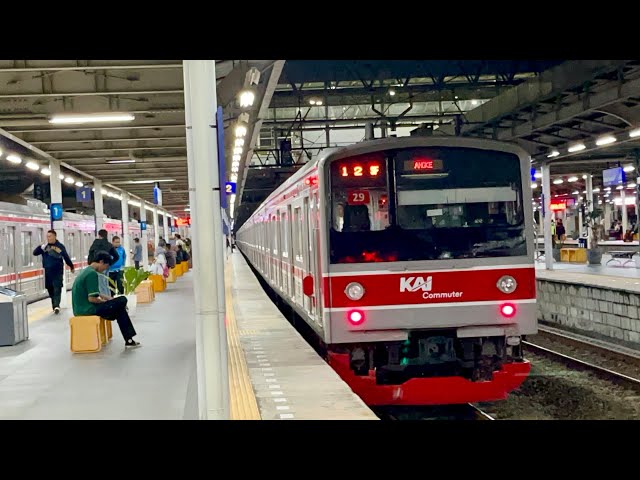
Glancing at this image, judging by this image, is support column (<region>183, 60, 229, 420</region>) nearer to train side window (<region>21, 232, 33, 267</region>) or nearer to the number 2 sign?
the number 2 sign

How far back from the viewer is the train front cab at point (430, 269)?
771cm

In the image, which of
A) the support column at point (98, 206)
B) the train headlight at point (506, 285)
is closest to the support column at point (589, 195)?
the support column at point (98, 206)

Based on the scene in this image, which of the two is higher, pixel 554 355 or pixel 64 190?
pixel 64 190

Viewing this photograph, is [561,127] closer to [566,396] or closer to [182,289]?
[566,396]

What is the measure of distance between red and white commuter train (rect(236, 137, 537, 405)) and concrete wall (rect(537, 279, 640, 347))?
627 centimetres

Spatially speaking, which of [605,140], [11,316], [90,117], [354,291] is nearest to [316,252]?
[354,291]

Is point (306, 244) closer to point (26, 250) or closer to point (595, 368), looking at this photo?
point (595, 368)

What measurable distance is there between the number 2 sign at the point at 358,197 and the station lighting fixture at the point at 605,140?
743 cm

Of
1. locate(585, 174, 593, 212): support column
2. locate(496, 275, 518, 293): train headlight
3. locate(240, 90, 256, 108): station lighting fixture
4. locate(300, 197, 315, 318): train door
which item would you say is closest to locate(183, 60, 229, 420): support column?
locate(300, 197, 315, 318): train door

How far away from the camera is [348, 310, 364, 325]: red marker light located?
25.2 feet

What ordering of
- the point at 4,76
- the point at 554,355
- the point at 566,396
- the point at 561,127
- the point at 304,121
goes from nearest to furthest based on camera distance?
the point at 566,396 < the point at 4,76 < the point at 554,355 < the point at 561,127 < the point at 304,121
